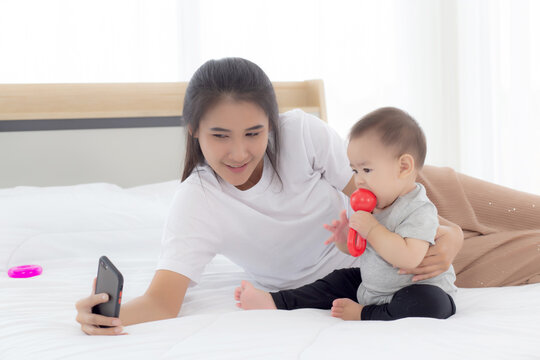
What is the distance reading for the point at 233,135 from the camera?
109 centimetres

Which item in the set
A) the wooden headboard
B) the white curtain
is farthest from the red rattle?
the white curtain

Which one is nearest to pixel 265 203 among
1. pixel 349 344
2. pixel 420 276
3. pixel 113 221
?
pixel 420 276

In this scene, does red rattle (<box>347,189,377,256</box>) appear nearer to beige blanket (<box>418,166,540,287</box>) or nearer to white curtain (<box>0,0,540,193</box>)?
beige blanket (<box>418,166,540,287</box>)

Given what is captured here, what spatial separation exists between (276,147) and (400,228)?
0.37m

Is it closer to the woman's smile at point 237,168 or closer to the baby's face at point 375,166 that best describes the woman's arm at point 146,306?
the woman's smile at point 237,168

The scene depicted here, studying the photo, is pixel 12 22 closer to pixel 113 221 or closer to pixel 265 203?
pixel 113 221

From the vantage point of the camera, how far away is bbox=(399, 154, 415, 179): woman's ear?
1039mm

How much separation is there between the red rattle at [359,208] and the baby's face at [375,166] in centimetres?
2

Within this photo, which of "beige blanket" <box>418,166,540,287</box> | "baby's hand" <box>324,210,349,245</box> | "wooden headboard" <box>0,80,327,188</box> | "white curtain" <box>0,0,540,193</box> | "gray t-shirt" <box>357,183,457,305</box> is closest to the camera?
"gray t-shirt" <box>357,183,457,305</box>

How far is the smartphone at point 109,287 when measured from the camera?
88 centimetres

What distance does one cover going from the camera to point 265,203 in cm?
125

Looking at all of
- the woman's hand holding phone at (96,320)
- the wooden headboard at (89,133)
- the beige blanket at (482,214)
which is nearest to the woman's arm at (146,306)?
the woman's hand holding phone at (96,320)

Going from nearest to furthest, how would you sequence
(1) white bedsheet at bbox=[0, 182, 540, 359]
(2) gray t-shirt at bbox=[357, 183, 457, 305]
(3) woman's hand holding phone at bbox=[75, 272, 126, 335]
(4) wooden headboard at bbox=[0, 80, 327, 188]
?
(1) white bedsheet at bbox=[0, 182, 540, 359], (3) woman's hand holding phone at bbox=[75, 272, 126, 335], (2) gray t-shirt at bbox=[357, 183, 457, 305], (4) wooden headboard at bbox=[0, 80, 327, 188]

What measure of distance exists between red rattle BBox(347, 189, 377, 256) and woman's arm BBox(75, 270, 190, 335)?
14.3 inches
